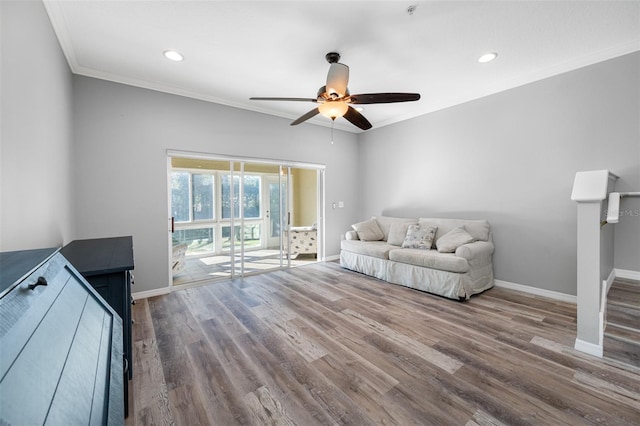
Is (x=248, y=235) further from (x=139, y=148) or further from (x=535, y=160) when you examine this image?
(x=535, y=160)

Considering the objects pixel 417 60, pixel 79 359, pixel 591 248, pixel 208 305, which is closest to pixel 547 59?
pixel 417 60

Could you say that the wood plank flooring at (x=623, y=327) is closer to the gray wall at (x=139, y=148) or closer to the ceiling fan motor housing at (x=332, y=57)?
the ceiling fan motor housing at (x=332, y=57)

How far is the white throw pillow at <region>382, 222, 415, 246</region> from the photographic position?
Result: 15.0ft

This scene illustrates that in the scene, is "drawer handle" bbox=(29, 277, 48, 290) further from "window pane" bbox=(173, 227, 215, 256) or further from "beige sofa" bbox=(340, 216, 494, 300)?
"window pane" bbox=(173, 227, 215, 256)

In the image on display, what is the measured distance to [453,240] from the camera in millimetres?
3697

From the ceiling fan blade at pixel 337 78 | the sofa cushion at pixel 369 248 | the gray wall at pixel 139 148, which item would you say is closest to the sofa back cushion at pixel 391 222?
the sofa cushion at pixel 369 248

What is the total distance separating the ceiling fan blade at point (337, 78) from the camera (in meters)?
2.52

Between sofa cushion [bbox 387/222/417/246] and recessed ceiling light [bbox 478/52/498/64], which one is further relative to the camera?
sofa cushion [bbox 387/222/417/246]

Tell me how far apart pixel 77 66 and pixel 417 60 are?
13.4ft

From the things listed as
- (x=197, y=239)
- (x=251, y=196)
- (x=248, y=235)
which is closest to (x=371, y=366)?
(x=248, y=235)

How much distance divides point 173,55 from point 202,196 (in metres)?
2.74

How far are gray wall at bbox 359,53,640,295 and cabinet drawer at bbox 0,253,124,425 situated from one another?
449 centimetres

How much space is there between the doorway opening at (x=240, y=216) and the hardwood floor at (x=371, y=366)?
1.35 metres

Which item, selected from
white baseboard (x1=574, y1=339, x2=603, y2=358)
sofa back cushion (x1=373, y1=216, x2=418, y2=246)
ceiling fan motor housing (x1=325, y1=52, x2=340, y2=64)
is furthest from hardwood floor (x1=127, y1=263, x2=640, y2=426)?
ceiling fan motor housing (x1=325, y1=52, x2=340, y2=64)
